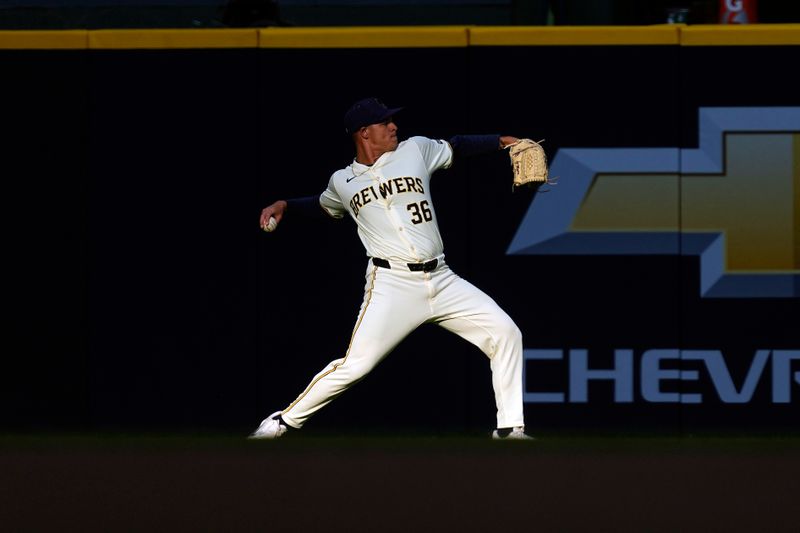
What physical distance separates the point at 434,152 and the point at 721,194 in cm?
194

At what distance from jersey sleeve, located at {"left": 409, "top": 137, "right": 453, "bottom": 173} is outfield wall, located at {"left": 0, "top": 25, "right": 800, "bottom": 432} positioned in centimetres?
66

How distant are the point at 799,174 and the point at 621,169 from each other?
1.11m

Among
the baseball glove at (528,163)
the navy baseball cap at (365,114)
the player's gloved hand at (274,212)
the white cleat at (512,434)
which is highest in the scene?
the navy baseball cap at (365,114)

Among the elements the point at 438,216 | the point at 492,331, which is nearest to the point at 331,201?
the point at 438,216

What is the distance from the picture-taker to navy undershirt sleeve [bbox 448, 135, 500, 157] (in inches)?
324

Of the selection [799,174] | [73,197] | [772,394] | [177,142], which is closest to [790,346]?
[772,394]

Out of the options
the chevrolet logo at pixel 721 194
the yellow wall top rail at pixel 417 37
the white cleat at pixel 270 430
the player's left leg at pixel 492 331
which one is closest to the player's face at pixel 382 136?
the player's left leg at pixel 492 331

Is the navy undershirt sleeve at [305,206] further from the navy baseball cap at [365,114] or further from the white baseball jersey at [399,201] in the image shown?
the navy baseball cap at [365,114]

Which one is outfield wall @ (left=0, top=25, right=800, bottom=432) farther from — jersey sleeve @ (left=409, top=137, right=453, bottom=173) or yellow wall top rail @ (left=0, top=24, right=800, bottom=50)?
jersey sleeve @ (left=409, top=137, right=453, bottom=173)

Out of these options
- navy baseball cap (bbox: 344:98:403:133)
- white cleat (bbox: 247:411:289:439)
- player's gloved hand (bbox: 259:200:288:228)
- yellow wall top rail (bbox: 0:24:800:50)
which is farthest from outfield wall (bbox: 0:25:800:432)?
white cleat (bbox: 247:411:289:439)

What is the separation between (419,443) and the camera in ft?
26.4

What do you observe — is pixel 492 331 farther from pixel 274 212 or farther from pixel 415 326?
pixel 274 212

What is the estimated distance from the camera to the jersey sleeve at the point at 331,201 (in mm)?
8498

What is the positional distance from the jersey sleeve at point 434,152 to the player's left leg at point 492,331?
0.65m
